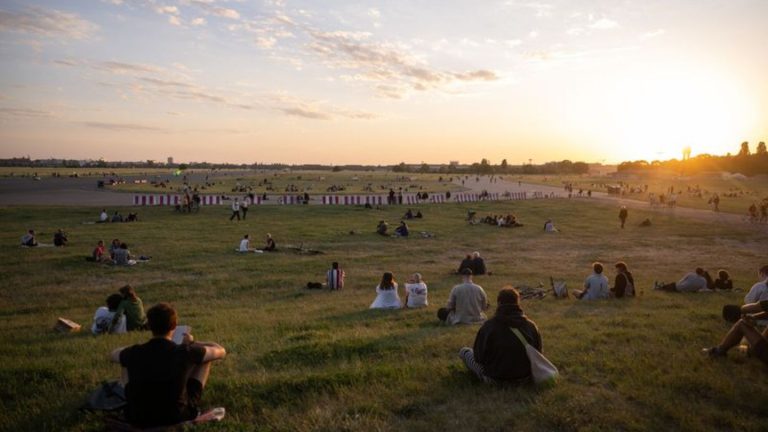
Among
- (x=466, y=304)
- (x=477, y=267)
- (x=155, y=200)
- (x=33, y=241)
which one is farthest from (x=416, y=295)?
(x=155, y=200)

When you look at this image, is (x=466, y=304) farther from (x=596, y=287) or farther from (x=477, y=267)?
(x=477, y=267)

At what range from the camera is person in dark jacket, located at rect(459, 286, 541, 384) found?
7.12 m

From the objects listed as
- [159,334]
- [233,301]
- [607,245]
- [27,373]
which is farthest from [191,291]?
[607,245]

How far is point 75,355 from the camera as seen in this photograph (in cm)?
902

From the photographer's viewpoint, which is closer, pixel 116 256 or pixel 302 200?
pixel 116 256

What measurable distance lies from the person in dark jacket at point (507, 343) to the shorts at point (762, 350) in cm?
388

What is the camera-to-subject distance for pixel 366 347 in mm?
9242

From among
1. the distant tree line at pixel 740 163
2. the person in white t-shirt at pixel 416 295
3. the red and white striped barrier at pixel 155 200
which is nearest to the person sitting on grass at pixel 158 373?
the person in white t-shirt at pixel 416 295

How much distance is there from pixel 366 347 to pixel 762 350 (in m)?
6.51

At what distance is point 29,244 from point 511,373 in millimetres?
28290

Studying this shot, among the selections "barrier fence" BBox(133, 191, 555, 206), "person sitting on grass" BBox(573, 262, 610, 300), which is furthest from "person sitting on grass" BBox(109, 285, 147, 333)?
"barrier fence" BBox(133, 191, 555, 206)

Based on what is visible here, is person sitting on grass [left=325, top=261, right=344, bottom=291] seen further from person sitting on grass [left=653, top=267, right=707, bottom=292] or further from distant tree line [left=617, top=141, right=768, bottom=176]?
distant tree line [left=617, top=141, right=768, bottom=176]

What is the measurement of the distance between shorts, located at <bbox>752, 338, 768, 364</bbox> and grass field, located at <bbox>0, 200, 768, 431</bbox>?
157mm

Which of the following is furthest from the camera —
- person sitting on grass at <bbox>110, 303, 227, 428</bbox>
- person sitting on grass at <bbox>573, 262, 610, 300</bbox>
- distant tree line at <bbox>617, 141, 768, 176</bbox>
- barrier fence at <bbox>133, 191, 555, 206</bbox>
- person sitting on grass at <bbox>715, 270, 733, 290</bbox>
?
distant tree line at <bbox>617, 141, 768, 176</bbox>
